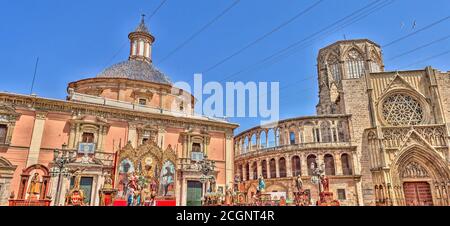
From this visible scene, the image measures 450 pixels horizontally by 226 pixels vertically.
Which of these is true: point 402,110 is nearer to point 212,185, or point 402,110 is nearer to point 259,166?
point 259,166

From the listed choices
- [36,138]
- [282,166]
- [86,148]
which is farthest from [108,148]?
A: [282,166]

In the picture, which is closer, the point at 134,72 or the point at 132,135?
the point at 132,135

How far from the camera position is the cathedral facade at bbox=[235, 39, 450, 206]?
2939cm

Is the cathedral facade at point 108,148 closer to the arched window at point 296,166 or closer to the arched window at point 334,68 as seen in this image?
the arched window at point 296,166

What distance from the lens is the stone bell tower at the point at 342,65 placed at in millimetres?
46844

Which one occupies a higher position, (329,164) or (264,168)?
(329,164)

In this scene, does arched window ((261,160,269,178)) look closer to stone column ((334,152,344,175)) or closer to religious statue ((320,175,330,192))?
stone column ((334,152,344,175))

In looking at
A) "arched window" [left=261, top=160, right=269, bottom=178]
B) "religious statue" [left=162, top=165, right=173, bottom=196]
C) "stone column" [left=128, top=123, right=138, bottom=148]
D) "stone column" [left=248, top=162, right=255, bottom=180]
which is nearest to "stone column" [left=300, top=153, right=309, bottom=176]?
"arched window" [left=261, top=160, right=269, bottom=178]

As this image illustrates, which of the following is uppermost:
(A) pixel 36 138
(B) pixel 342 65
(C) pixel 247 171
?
(B) pixel 342 65

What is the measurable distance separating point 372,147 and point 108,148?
88.4 feet

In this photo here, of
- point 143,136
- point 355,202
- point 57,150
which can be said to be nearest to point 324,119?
point 355,202

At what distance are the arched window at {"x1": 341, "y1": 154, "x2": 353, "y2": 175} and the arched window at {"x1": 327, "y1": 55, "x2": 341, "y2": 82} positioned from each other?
66.0 feet

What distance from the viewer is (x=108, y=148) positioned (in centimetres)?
2211
